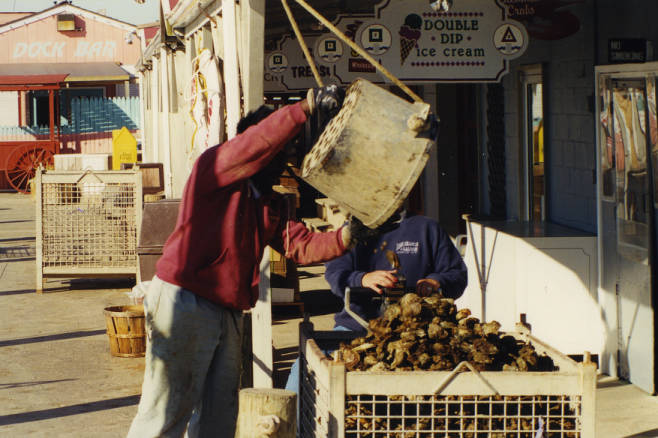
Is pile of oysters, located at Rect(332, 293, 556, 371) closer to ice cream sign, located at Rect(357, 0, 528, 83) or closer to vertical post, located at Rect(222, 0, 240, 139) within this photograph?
vertical post, located at Rect(222, 0, 240, 139)

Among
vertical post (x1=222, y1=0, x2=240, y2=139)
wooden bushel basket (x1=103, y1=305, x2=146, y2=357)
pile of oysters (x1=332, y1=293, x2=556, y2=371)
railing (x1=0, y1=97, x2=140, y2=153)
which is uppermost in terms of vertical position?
railing (x1=0, y1=97, x2=140, y2=153)

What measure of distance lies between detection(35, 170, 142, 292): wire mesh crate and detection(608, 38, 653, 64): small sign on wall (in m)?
5.94

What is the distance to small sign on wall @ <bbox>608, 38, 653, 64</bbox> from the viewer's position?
24.0ft

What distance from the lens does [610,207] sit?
7.41 m

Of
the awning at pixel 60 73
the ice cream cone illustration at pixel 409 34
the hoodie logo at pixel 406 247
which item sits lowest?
the hoodie logo at pixel 406 247

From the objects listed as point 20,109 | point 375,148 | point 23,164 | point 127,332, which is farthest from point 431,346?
point 20,109

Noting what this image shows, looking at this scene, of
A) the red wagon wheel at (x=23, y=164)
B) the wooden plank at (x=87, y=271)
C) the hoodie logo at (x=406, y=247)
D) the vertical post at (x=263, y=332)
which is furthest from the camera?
the red wagon wheel at (x=23, y=164)

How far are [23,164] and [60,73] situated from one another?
270 inches

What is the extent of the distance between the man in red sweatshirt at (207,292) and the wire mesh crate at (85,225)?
741 cm

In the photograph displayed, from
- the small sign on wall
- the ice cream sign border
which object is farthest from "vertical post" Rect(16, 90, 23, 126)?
the small sign on wall

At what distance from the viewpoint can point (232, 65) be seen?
630 cm

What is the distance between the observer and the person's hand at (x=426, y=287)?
5.12 m

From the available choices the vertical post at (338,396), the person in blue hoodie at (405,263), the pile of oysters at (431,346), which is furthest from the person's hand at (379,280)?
the vertical post at (338,396)

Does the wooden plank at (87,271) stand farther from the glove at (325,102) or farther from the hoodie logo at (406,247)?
the glove at (325,102)
